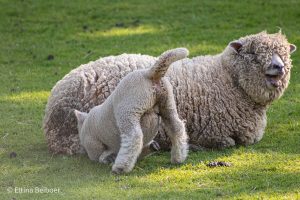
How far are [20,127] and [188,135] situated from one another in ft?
7.67

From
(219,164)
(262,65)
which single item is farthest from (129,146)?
(262,65)

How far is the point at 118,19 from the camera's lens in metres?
16.8

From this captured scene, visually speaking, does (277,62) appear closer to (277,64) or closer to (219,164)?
(277,64)

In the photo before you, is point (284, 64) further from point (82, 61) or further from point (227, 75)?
point (82, 61)

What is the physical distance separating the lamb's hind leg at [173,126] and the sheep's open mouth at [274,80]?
133 centimetres

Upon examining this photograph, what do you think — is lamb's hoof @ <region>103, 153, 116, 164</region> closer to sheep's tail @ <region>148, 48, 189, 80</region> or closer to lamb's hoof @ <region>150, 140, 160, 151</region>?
lamb's hoof @ <region>150, 140, 160, 151</region>

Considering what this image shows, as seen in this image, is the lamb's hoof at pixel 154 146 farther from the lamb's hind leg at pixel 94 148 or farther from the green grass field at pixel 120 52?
the lamb's hind leg at pixel 94 148

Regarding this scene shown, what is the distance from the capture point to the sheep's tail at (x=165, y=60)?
8.16 metres

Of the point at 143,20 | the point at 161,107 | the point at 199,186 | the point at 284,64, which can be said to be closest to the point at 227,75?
→ the point at 284,64

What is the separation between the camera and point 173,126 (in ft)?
28.2

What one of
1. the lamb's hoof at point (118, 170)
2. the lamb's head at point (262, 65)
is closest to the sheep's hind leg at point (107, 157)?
the lamb's hoof at point (118, 170)

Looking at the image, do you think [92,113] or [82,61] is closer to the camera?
[92,113]

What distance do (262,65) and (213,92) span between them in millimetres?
626

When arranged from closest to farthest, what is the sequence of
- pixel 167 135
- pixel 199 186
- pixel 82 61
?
pixel 199 186 → pixel 167 135 → pixel 82 61
